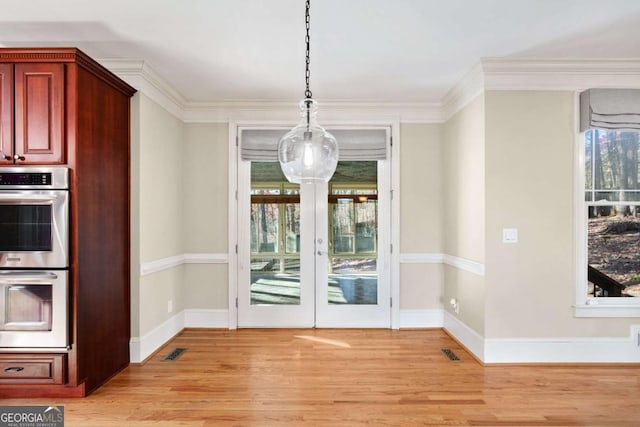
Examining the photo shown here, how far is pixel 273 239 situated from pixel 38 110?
8.23 feet

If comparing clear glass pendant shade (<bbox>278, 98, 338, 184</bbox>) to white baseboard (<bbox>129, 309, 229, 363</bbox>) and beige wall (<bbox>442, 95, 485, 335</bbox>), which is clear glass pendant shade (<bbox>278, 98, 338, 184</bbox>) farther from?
white baseboard (<bbox>129, 309, 229, 363</bbox>)

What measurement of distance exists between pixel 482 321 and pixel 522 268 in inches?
22.4

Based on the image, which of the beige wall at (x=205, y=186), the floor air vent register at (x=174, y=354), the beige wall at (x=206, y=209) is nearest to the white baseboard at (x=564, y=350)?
the floor air vent register at (x=174, y=354)

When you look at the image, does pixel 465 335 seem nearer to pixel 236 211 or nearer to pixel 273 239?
pixel 273 239

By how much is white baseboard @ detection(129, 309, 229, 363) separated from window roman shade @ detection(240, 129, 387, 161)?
1815 millimetres

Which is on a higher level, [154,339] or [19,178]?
[19,178]

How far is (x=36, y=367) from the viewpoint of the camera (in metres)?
2.70

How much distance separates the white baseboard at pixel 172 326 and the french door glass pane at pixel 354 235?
4.26ft

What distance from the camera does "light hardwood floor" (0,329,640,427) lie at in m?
2.52

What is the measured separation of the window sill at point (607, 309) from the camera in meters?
3.38

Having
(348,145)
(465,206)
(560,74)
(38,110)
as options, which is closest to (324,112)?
(348,145)

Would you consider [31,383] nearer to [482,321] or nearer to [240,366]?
[240,366]

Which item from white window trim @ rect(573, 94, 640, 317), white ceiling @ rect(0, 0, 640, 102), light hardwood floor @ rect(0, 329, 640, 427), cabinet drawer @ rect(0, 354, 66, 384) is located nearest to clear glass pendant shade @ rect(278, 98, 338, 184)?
white ceiling @ rect(0, 0, 640, 102)

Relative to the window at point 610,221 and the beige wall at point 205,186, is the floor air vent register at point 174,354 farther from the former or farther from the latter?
the window at point 610,221
